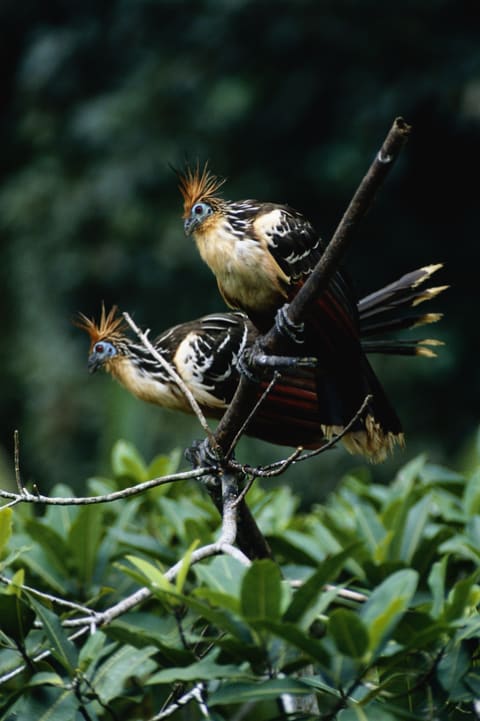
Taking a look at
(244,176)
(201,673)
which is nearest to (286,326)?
(201,673)

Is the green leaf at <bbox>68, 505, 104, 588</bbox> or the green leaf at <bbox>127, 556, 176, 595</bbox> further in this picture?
the green leaf at <bbox>68, 505, 104, 588</bbox>

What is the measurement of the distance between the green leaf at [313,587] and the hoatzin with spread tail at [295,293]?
1.02m

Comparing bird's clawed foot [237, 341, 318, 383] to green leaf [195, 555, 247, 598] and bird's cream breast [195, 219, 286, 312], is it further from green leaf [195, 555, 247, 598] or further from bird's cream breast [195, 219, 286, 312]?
green leaf [195, 555, 247, 598]

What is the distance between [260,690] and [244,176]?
7.33 meters

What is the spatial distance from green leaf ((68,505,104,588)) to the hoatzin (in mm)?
548

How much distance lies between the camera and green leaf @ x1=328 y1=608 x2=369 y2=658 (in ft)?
4.19

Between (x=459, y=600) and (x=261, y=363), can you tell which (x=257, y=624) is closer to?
(x=459, y=600)

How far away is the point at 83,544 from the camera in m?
2.20

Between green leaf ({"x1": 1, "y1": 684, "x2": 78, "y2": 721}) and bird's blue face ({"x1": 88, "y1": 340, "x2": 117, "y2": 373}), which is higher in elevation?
bird's blue face ({"x1": 88, "y1": 340, "x2": 117, "y2": 373})

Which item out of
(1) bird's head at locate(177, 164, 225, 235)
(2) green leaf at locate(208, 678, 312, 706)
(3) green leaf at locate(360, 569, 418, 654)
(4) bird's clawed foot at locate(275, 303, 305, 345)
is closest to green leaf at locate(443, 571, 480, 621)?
(3) green leaf at locate(360, 569, 418, 654)

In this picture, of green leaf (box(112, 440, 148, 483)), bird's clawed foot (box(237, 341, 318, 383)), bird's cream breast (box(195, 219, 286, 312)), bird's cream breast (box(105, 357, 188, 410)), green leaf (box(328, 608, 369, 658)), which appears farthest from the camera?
bird's cream breast (box(105, 357, 188, 410))

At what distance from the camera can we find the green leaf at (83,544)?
2.19 meters

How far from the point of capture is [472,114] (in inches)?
297

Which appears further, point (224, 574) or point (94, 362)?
point (94, 362)
